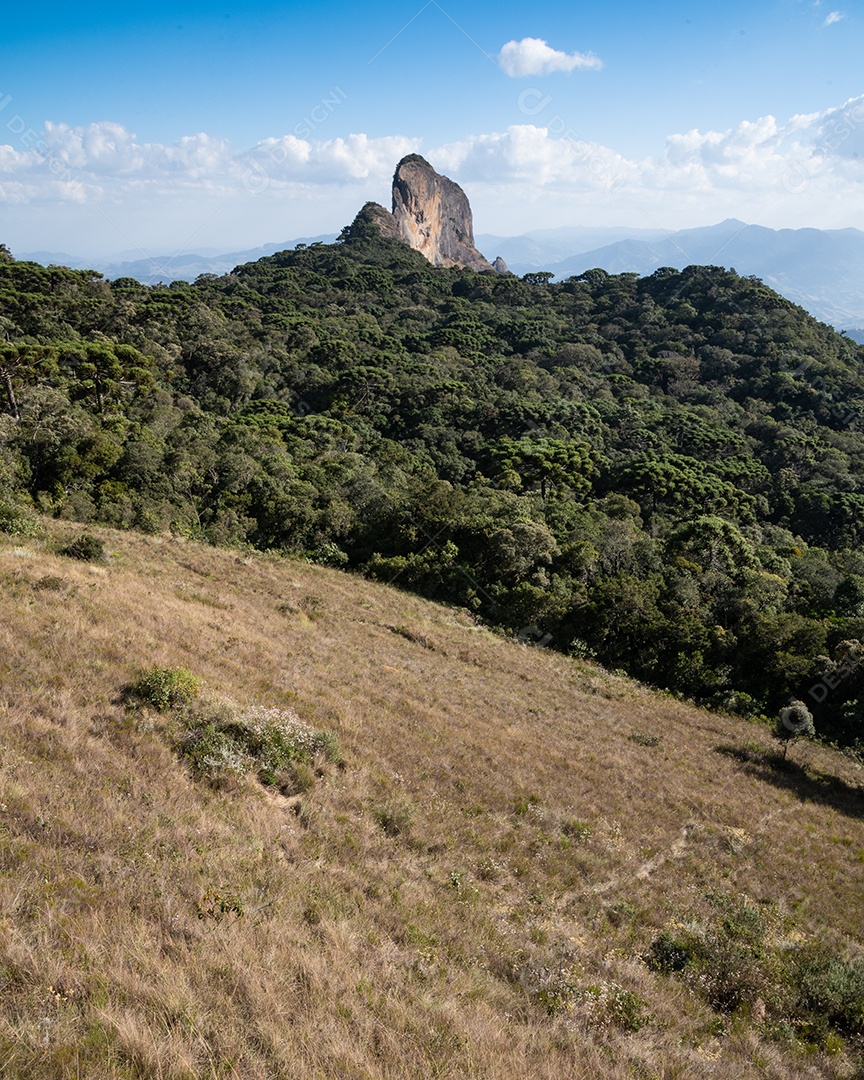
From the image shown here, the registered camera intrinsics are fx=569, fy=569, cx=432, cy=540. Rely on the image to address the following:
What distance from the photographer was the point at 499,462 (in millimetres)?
46469

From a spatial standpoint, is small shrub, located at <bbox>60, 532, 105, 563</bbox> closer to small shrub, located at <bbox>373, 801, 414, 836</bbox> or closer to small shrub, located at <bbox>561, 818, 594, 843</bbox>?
small shrub, located at <bbox>373, 801, 414, 836</bbox>

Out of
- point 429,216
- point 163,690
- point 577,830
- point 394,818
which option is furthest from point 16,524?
point 429,216

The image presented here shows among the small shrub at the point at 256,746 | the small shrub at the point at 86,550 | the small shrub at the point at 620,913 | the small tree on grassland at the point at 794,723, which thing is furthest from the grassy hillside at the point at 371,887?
the small tree on grassland at the point at 794,723

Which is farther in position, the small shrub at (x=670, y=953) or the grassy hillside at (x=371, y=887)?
the small shrub at (x=670, y=953)

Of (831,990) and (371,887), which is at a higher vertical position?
(371,887)

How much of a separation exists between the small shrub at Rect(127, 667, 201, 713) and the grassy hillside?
0.71ft

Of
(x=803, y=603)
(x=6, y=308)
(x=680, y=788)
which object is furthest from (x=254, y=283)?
(x=680, y=788)

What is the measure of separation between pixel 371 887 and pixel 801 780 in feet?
56.2

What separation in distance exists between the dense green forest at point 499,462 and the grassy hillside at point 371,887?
467 inches

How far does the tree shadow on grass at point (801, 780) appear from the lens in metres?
16.9

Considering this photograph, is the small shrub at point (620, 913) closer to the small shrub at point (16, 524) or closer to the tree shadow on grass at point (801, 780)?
the tree shadow on grass at point (801, 780)

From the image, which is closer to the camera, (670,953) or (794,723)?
(670,953)

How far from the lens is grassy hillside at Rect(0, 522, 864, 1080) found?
437 centimetres

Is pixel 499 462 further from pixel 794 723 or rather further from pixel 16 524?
pixel 16 524
